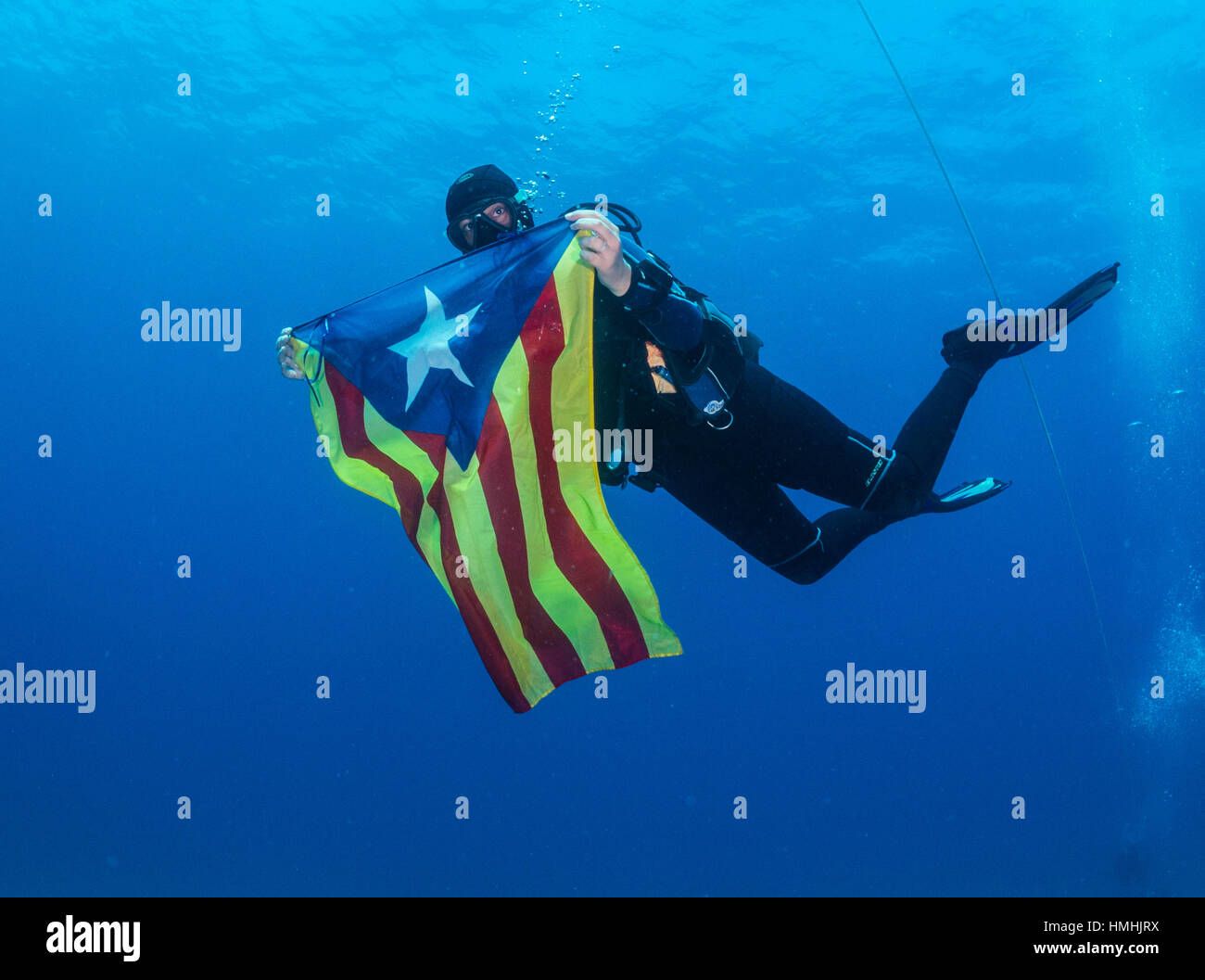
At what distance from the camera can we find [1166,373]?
24.3 metres

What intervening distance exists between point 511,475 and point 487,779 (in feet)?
143

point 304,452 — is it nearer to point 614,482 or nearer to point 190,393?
point 190,393

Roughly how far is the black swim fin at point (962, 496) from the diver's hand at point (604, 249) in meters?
2.63

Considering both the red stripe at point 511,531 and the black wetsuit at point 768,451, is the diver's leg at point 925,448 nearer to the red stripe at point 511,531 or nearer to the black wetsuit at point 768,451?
the black wetsuit at point 768,451

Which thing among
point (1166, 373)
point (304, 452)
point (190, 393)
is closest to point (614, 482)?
point (1166, 373)

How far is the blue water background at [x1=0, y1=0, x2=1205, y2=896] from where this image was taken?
15.2 metres

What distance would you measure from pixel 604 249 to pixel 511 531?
1.43 m

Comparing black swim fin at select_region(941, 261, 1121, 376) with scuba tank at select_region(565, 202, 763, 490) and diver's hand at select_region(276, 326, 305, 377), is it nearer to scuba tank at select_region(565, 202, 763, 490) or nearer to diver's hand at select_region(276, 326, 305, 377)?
scuba tank at select_region(565, 202, 763, 490)

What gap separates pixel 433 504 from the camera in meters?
3.92
